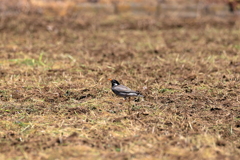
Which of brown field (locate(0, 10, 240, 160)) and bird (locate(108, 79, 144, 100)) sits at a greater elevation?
bird (locate(108, 79, 144, 100))

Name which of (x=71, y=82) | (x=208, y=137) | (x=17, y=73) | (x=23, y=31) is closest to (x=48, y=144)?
(x=208, y=137)

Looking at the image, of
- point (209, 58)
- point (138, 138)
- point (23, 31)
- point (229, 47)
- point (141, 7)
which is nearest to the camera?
point (138, 138)

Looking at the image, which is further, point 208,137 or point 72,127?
point 72,127

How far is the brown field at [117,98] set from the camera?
4.12 meters

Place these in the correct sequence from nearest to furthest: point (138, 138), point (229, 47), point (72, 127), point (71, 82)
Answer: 1. point (138, 138)
2. point (72, 127)
3. point (71, 82)
4. point (229, 47)

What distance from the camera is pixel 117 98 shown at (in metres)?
5.96

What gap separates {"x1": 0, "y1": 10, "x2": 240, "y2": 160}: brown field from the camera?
412 cm

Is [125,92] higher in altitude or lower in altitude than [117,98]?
higher

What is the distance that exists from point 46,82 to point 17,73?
864 millimetres

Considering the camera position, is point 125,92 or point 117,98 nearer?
point 125,92

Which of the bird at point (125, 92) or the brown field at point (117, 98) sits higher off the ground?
the bird at point (125, 92)

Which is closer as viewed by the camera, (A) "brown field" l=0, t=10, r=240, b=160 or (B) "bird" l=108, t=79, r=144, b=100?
(A) "brown field" l=0, t=10, r=240, b=160

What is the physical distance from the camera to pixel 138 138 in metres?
4.32

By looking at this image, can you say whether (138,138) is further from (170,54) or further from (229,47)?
(229,47)
